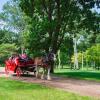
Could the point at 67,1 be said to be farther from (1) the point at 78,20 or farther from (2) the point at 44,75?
(2) the point at 44,75

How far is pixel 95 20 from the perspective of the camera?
3219 centimetres

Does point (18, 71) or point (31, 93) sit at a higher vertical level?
point (18, 71)

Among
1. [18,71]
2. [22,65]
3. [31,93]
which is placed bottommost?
[31,93]

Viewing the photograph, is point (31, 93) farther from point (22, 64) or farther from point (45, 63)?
point (22, 64)

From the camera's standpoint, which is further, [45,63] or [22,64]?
[22,64]

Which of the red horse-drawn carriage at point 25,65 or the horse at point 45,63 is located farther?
the red horse-drawn carriage at point 25,65

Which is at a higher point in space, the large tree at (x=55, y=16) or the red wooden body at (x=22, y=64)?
the large tree at (x=55, y=16)

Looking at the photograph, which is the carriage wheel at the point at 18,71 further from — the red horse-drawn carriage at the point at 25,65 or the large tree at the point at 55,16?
the large tree at the point at 55,16

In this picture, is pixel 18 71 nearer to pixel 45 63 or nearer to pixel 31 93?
pixel 45 63

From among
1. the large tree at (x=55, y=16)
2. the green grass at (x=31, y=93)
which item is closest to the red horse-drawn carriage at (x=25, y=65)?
the large tree at (x=55, y=16)

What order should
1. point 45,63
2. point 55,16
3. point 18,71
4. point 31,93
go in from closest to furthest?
point 31,93 < point 45,63 < point 18,71 < point 55,16

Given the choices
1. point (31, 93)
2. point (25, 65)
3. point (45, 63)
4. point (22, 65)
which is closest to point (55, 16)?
point (25, 65)

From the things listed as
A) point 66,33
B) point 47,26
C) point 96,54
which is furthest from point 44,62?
point 96,54

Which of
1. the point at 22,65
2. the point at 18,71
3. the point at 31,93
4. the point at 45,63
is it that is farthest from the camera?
the point at 18,71
